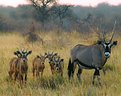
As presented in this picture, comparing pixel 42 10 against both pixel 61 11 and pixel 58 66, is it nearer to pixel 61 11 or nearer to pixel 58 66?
pixel 61 11

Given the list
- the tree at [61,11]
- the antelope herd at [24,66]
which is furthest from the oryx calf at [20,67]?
the tree at [61,11]

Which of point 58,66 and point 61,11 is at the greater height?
point 61,11

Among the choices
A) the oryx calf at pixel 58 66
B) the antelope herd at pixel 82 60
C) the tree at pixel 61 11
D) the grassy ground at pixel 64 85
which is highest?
the tree at pixel 61 11

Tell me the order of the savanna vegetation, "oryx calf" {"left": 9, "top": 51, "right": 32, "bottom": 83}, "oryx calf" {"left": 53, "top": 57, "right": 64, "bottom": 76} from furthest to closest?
"oryx calf" {"left": 53, "top": 57, "right": 64, "bottom": 76} < "oryx calf" {"left": 9, "top": 51, "right": 32, "bottom": 83} < the savanna vegetation

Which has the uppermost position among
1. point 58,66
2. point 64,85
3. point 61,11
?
point 61,11

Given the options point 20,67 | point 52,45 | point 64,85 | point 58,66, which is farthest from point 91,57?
point 52,45

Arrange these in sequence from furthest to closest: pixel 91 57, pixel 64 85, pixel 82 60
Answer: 1. pixel 82 60
2. pixel 91 57
3. pixel 64 85

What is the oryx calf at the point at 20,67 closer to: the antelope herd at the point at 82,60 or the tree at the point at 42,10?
the antelope herd at the point at 82,60

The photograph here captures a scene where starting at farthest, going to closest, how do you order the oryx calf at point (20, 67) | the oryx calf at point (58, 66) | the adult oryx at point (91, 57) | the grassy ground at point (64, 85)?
the oryx calf at point (58, 66)
the oryx calf at point (20, 67)
the adult oryx at point (91, 57)
the grassy ground at point (64, 85)

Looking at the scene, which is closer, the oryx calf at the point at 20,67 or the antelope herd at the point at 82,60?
the antelope herd at the point at 82,60

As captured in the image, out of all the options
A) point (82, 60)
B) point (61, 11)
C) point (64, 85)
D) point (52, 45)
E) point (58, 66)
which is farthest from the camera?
point (61, 11)

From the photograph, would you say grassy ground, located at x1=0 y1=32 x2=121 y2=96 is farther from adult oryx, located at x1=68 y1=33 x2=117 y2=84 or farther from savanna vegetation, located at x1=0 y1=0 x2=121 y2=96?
adult oryx, located at x1=68 y1=33 x2=117 y2=84

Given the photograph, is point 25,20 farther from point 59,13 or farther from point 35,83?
point 35,83

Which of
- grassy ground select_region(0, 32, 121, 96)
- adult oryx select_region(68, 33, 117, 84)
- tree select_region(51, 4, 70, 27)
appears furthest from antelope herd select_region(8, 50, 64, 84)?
tree select_region(51, 4, 70, 27)
